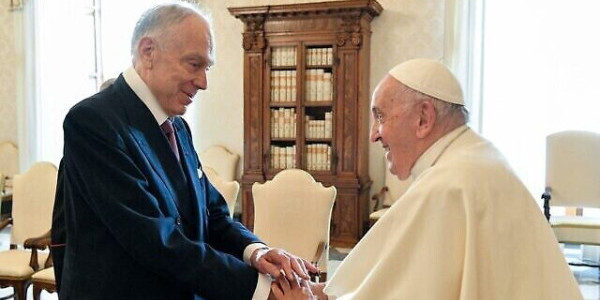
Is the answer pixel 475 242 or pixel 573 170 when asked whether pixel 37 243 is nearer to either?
pixel 475 242

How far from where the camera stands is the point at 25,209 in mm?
3678

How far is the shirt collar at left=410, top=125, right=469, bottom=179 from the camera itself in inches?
56.6

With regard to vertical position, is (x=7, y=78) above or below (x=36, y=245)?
above

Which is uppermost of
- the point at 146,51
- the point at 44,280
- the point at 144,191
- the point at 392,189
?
the point at 146,51

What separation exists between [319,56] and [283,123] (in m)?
0.76

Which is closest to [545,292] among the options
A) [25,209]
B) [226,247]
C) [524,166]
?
[226,247]

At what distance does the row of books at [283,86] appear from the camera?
18.0ft

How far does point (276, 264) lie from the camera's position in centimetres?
161

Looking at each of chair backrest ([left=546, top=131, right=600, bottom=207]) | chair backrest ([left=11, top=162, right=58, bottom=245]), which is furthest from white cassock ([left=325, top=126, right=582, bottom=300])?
chair backrest ([left=546, top=131, right=600, bottom=207])

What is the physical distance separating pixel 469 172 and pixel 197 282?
0.72 m

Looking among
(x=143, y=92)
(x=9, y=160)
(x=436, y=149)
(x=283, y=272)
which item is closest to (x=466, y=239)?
(x=436, y=149)

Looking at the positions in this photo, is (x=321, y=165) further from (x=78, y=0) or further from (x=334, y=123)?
(x=78, y=0)

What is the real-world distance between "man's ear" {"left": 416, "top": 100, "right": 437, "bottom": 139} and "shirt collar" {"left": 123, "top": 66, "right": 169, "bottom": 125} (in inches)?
27.4

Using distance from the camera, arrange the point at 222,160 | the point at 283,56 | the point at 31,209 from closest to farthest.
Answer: the point at 31,209, the point at 283,56, the point at 222,160
